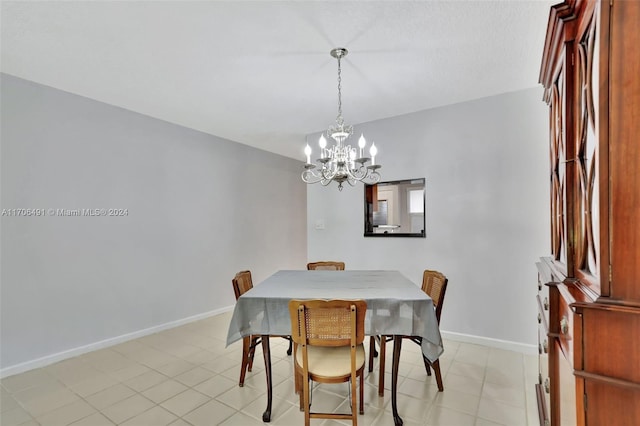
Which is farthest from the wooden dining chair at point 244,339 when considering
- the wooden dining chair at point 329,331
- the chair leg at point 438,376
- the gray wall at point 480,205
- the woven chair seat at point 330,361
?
the gray wall at point 480,205

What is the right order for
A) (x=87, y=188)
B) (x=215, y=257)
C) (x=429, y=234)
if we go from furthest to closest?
(x=215, y=257) → (x=429, y=234) → (x=87, y=188)

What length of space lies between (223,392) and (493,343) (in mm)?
2707

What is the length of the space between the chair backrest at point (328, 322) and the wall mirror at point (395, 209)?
7.09 ft

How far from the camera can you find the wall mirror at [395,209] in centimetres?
363

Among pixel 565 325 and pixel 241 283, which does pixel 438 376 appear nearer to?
pixel 565 325

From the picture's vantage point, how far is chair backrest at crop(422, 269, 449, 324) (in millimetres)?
2223

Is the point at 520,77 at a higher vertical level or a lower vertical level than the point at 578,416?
higher

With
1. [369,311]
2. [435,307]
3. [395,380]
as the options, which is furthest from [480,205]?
[395,380]

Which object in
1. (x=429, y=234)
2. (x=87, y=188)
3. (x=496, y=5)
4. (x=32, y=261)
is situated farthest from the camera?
(x=429, y=234)

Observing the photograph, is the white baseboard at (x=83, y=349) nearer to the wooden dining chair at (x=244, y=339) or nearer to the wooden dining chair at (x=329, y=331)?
the wooden dining chair at (x=244, y=339)

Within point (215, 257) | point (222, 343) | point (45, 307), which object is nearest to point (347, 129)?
point (222, 343)

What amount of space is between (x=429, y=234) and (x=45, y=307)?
403 cm

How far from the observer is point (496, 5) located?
1840mm

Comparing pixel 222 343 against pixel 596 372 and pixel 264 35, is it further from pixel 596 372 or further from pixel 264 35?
pixel 596 372
